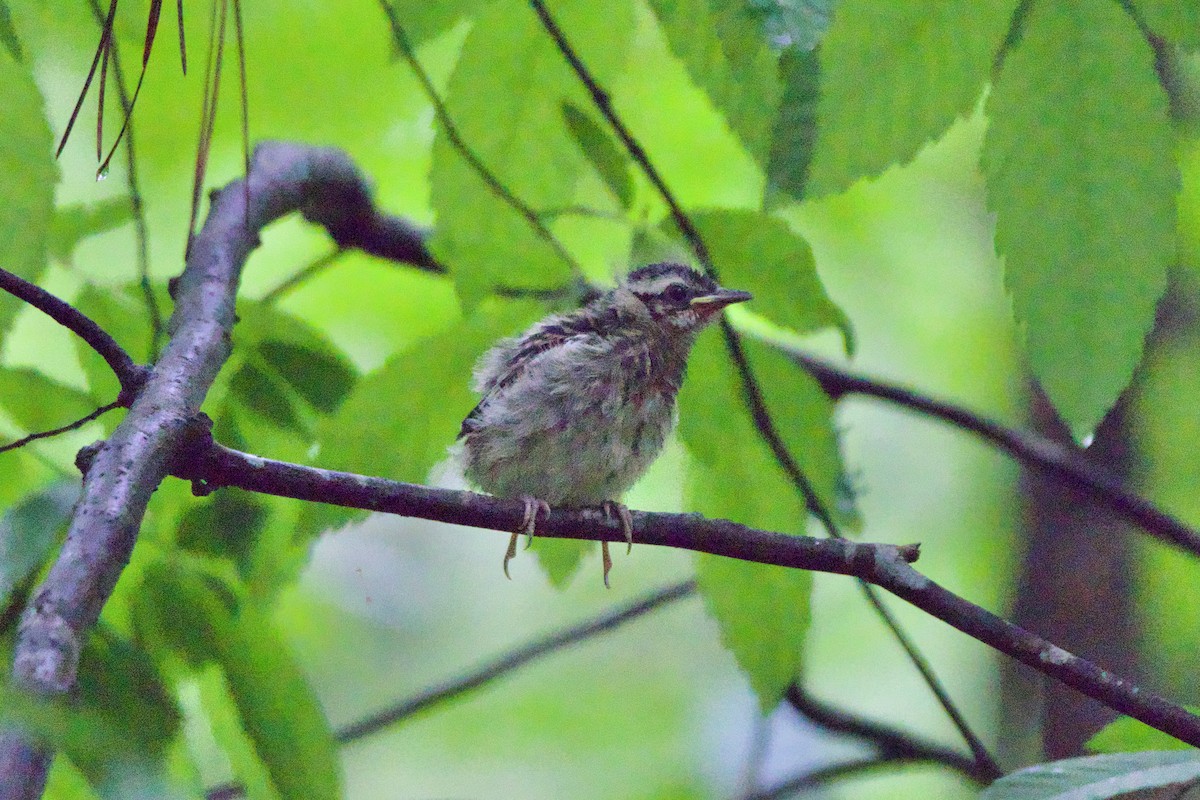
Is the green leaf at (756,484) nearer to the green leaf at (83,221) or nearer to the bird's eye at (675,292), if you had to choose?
the bird's eye at (675,292)

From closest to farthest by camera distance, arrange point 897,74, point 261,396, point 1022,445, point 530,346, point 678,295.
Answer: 1. point 897,74
2. point 261,396
3. point 530,346
4. point 678,295
5. point 1022,445

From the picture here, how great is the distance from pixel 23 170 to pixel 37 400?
0.58m

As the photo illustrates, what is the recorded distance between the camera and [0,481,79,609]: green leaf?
6.88 feet

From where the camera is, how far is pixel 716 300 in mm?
3420

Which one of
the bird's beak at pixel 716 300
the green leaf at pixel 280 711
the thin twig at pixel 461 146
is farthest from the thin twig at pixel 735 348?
the green leaf at pixel 280 711

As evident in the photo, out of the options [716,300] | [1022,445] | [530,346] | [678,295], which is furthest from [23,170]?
[1022,445]

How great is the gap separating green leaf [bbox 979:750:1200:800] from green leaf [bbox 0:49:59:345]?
6.53 feet

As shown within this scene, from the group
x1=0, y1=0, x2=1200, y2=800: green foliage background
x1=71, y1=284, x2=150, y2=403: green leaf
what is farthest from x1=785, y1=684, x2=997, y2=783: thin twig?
x1=71, y1=284, x2=150, y2=403: green leaf

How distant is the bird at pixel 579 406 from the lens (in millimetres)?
3428

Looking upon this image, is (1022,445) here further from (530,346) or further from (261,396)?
(261,396)

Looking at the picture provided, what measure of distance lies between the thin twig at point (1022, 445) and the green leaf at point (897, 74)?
5.75ft

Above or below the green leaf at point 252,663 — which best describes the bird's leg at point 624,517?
above

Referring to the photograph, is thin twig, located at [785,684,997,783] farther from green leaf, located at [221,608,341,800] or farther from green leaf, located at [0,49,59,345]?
green leaf, located at [0,49,59,345]

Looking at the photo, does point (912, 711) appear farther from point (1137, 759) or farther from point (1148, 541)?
point (1137, 759)
